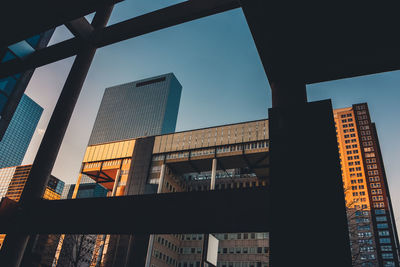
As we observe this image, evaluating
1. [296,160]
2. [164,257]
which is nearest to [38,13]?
[296,160]

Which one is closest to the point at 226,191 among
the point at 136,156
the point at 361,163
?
the point at 136,156

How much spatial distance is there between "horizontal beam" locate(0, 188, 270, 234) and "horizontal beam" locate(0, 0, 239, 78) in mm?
4287

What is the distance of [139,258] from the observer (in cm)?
5338

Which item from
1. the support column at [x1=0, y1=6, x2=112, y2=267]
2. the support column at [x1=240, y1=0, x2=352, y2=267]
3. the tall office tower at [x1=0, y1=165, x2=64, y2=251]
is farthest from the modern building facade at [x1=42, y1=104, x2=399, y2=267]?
the tall office tower at [x1=0, y1=165, x2=64, y2=251]

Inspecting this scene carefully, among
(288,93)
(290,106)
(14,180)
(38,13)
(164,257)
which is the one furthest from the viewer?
(14,180)

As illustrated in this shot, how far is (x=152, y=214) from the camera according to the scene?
415 cm

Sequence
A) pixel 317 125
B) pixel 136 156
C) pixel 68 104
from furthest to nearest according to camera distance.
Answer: pixel 136 156 → pixel 68 104 → pixel 317 125

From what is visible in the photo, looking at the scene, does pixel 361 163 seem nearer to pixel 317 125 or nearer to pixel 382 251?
pixel 382 251

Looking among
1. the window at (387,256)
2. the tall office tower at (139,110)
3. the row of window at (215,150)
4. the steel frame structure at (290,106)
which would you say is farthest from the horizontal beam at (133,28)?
the tall office tower at (139,110)

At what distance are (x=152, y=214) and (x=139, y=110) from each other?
521 feet

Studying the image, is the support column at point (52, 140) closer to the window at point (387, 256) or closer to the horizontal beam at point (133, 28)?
the horizontal beam at point (133, 28)

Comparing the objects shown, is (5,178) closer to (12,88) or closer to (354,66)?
(12,88)

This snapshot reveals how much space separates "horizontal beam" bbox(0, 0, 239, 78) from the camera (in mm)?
6113

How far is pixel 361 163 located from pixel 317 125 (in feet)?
461
